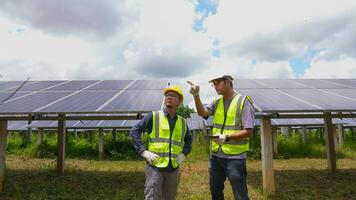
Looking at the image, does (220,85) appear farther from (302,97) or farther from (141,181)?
(141,181)

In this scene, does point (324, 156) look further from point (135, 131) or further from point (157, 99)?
point (135, 131)

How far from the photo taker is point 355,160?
41.3 ft

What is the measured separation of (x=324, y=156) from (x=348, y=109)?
27.4 feet

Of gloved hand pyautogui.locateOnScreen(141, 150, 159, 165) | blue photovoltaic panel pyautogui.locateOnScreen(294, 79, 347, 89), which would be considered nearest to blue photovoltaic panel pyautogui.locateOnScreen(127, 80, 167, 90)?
blue photovoltaic panel pyautogui.locateOnScreen(294, 79, 347, 89)

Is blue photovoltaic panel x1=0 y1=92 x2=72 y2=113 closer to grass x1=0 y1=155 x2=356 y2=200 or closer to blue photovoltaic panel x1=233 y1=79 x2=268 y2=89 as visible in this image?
grass x1=0 y1=155 x2=356 y2=200

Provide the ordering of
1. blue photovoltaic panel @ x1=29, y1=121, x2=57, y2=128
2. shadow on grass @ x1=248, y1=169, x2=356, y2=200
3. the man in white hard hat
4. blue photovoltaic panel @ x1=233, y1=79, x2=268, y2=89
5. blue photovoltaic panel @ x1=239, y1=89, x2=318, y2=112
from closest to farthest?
1. the man in white hard hat
2. blue photovoltaic panel @ x1=239, y1=89, x2=318, y2=112
3. shadow on grass @ x1=248, y1=169, x2=356, y2=200
4. blue photovoltaic panel @ x1=233, y1=79, x2=268, y2=89
5. blue photovoltaic panel @ x1=29, y1=121, x2=57, y2=128

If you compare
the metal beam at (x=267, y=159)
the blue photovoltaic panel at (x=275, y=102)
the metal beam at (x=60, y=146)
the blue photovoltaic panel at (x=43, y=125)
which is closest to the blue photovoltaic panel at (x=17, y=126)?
the blue photovoltaic panel at (x=43, y=125)

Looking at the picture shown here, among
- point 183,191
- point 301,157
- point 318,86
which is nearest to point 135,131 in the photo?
point 183,191

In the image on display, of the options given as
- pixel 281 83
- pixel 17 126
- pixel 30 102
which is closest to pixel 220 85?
pixel 30 102

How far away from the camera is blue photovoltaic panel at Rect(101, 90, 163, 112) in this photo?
20.5ft

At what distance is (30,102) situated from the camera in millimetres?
7219

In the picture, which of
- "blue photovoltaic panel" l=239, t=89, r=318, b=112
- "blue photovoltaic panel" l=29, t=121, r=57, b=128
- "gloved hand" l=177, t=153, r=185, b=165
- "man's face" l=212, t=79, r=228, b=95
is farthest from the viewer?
"blue photovoltaic panel" l=29, t=121, r=57, b=128

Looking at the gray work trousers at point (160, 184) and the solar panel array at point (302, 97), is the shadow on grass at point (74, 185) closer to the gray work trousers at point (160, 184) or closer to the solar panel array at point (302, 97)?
the gray work trousers at point (160, 184)

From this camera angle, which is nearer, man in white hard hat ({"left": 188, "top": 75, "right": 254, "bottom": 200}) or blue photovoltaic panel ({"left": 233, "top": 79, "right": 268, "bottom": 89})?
man in white hard hat ({"left": 188, "top": 75, "right": 254, "bottom": 200})
